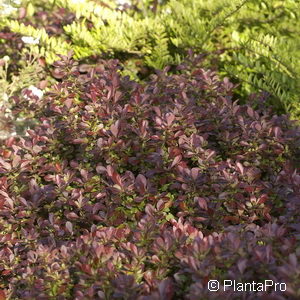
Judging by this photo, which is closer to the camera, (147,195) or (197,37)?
(147,195)

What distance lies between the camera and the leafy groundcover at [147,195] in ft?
5.71

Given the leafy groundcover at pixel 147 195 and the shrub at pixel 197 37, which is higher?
the shrub at pixel 197 37

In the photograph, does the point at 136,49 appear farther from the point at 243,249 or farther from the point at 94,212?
the point at 243,249

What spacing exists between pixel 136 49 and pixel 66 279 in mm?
2414

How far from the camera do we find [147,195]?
2.20 m

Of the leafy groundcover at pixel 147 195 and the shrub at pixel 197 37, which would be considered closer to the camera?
the leafy groundcover at pixel 147 195

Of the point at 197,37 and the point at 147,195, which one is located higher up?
the point at 197,37

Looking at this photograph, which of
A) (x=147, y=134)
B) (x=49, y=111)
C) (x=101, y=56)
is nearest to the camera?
(x=147, y=134)

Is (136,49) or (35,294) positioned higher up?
(136,49)

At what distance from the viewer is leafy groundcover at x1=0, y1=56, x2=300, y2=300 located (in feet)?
5.71

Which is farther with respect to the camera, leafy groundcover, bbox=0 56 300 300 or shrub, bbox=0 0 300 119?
shrub, bbox=0 0 300 119

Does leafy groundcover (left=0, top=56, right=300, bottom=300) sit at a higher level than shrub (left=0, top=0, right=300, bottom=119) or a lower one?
lower

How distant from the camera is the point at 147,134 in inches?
98.0

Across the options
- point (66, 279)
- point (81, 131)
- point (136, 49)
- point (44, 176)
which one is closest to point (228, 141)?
point (81, 131)
